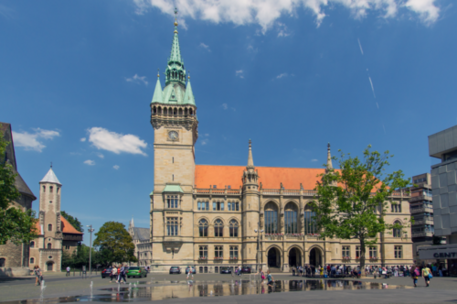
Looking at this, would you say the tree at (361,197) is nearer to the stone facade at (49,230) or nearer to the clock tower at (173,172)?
the clock tower at (173,172)

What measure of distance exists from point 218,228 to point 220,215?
227 cm

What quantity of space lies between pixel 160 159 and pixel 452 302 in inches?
2067

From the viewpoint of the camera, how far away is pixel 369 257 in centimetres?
6881

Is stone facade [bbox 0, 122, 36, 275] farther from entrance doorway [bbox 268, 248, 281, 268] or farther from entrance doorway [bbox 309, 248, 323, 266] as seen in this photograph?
entrance doorway [bbox 309, 248, 323, 266]

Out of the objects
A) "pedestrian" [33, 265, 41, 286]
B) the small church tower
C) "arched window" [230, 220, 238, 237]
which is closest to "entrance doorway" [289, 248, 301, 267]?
the small church tower

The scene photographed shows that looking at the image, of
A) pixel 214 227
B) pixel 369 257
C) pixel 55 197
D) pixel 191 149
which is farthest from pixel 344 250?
pixel 55 197

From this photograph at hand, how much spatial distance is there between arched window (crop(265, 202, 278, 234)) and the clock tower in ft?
44.1

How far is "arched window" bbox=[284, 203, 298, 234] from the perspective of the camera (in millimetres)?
68500

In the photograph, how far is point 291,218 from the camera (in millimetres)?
69000

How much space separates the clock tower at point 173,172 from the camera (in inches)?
2472

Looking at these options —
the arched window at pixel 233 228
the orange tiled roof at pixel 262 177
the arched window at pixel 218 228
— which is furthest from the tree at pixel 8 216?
the arched window at pixel 233 228

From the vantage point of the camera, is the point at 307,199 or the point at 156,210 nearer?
the point at 156,210

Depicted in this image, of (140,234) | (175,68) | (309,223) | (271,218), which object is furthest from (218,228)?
(140,234)

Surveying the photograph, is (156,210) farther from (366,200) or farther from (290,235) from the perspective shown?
(366,200)
